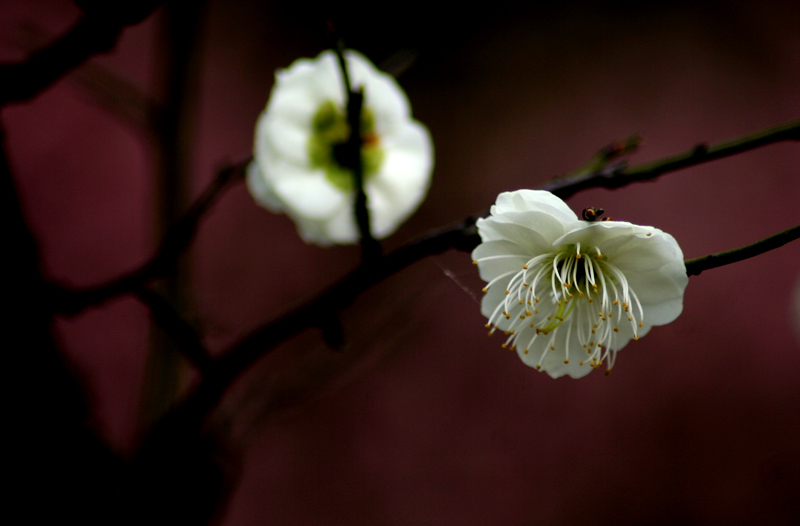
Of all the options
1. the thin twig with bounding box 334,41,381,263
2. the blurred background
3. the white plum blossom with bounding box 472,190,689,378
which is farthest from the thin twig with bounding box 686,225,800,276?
the blurred background

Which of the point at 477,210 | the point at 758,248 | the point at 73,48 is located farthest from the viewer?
the point at 477,210

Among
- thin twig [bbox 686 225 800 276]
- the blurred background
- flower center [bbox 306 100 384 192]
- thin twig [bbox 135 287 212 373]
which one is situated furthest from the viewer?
the blurred background

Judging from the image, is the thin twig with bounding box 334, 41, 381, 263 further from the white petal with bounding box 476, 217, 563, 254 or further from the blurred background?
the blurred background

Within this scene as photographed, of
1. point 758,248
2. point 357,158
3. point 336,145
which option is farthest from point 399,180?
point 758,248

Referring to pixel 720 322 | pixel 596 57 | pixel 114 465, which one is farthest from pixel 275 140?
pixel 596 57

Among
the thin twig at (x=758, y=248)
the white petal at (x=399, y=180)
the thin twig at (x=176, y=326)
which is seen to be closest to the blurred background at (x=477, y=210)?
the white petal at (x=399, y=180)

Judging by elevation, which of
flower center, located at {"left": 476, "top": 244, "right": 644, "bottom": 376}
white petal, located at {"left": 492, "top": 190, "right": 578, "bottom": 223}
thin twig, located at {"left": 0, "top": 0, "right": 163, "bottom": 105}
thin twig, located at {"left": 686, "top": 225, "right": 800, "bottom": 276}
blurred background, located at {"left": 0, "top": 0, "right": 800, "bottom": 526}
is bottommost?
blurred background, located at {"left": 0, "top": 0, "right": 800, "bottom": 526}

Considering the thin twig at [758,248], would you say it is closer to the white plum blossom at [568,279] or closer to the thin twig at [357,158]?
the white plum blossom at [568,279]

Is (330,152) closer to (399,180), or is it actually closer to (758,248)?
(399,180)
